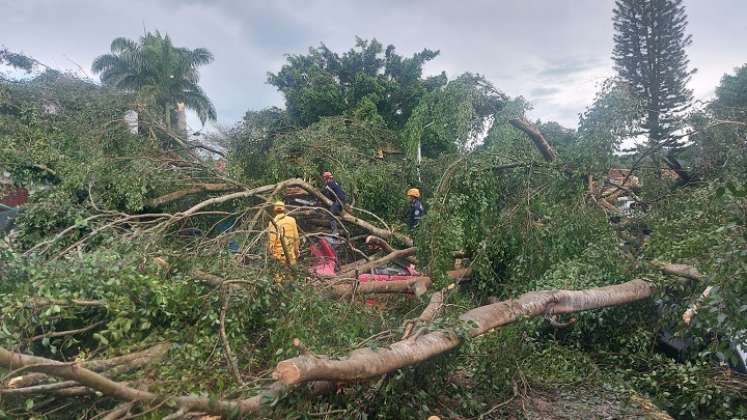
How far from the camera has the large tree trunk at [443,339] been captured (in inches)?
78.8

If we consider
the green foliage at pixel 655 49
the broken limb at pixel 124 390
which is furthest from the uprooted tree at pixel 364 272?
the green foliage at pixel 655 49

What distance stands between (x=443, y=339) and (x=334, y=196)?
3540mm

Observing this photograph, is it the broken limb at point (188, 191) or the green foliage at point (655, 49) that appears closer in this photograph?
the broken limb at point (188, 191)

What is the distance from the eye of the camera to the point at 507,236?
14.1ft

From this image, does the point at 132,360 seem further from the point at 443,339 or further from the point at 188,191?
the point at 188,191

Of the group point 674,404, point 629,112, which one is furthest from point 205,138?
point 674,404

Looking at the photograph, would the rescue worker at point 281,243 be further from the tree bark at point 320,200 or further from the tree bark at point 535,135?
the tree bark at point 535,135

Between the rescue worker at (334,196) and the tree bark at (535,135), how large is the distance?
6.82 feet

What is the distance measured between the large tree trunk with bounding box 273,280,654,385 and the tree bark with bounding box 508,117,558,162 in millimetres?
1679

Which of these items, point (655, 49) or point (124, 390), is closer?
point (124, 390)

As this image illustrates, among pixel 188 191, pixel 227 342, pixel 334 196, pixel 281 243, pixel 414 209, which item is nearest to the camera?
pixel 227 342

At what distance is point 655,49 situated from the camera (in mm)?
16203

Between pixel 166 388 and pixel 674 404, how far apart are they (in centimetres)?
293

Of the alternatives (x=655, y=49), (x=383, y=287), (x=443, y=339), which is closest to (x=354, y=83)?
(x=655, y=49)
